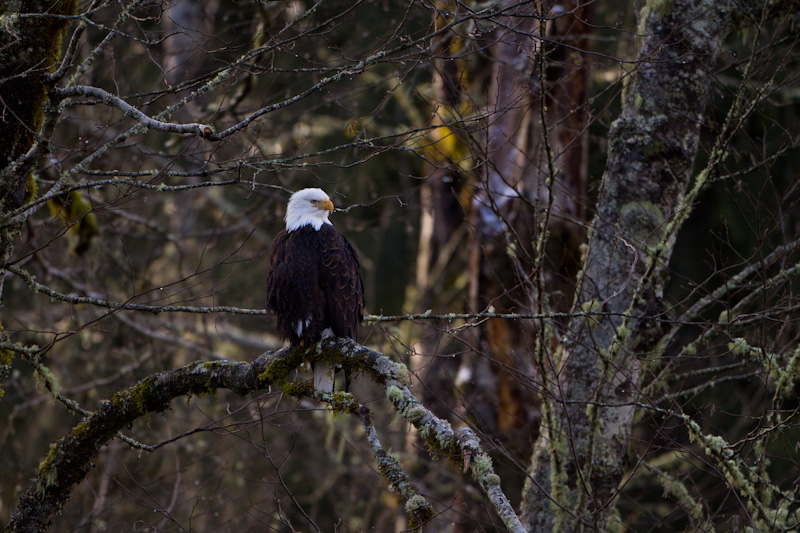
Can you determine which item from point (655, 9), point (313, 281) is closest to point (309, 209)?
point (313, 281)

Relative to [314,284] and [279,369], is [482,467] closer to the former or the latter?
[279,369]

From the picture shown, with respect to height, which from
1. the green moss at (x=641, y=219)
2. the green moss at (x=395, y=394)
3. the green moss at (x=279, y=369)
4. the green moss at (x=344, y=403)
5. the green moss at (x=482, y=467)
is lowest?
the green moss at (x=482, y=467)

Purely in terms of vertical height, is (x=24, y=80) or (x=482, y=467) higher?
(x=24, y=80)

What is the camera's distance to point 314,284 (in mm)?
4320

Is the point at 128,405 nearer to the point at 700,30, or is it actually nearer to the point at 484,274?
the point at 700,30

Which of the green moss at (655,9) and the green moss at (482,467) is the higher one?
the green moss at (655,9)

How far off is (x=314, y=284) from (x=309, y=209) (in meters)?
0.49

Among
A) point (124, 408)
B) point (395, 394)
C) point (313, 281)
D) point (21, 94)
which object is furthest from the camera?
point (313, 281)

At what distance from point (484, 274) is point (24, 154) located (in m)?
4.37

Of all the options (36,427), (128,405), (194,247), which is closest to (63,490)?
(128,405)

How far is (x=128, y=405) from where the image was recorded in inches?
138

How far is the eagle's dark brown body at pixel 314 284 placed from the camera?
4.24 metres

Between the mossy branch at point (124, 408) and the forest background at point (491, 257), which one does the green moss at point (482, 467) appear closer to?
the forest background at point (491, 257)

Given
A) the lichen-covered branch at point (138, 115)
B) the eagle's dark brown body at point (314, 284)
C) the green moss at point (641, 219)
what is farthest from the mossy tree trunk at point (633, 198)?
the lichen-covered branch at point (138, 115)
